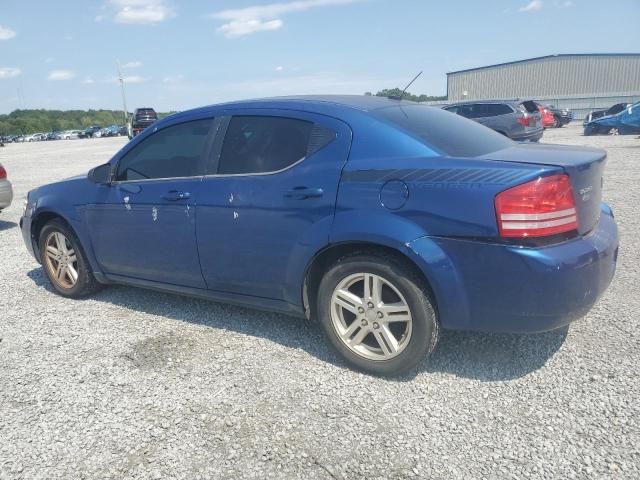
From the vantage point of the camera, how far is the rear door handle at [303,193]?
9.84 ft

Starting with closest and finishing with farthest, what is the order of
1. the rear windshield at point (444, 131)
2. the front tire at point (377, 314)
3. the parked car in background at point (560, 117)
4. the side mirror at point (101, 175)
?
the front tire at point (377, 314) < the rear windshield at point (444, 131) < the side mirror at point (101, 175) < the parked car in background at point (560, 117)

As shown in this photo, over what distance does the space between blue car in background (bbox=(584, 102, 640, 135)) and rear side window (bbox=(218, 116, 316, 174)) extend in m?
20.5

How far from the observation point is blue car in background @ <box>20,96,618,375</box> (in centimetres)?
256

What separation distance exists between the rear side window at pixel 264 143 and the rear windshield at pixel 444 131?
1.58 feet

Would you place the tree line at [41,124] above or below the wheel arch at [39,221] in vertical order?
above

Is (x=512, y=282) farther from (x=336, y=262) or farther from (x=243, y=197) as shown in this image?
(x=243, y=197)

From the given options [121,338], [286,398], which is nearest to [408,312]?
[286,398]

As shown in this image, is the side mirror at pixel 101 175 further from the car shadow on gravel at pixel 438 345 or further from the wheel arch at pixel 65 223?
the car shadow on gravel at pixel 438 345

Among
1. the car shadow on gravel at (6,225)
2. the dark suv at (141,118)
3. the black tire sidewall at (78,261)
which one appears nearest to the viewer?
the black tire sidewall at (78,261)

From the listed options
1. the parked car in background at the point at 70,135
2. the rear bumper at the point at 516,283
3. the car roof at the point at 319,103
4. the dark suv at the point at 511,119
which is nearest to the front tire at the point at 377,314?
the rear bumper at the point at 516,283

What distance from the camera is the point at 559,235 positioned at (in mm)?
2580

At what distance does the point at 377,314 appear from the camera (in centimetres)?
297

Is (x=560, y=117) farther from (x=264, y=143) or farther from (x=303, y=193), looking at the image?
(x=303, y=193)

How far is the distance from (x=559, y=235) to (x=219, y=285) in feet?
7.28
